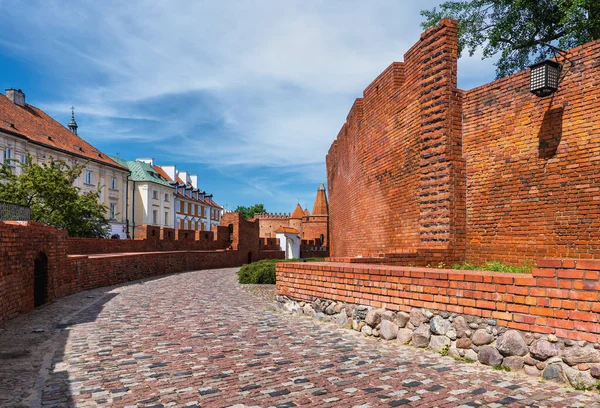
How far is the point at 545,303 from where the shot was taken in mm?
4293

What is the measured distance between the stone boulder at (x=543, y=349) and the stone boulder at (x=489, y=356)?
14.6 inches

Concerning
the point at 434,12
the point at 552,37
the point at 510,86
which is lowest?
the point at 510,86

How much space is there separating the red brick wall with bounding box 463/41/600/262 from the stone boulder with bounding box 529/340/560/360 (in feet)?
10.0

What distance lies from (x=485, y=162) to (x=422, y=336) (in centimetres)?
394

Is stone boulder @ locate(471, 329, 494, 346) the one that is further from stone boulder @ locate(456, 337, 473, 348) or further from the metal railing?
the metal railing

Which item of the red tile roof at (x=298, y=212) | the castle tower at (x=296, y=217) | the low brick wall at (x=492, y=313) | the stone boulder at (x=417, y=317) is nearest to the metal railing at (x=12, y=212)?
the low brick wall at (x=492, y=313)

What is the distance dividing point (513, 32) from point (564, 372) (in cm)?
1707

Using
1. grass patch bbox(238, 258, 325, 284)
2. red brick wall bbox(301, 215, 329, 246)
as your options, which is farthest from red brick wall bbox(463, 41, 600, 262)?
red brick wall bbox(301, 215, 329, 246)

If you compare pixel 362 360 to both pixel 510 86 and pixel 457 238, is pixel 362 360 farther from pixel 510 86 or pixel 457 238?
pixel 510 86

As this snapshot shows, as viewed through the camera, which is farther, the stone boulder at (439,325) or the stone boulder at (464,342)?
the stone boulder at (439,325)

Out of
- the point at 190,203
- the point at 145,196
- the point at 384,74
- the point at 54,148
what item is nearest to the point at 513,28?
the point at 384,74

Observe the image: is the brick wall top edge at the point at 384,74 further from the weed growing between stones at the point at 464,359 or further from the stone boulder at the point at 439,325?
the weed growing between stones at the point at 464,359

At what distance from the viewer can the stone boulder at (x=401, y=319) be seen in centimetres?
583

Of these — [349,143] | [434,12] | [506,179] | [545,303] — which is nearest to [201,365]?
[545,303]
